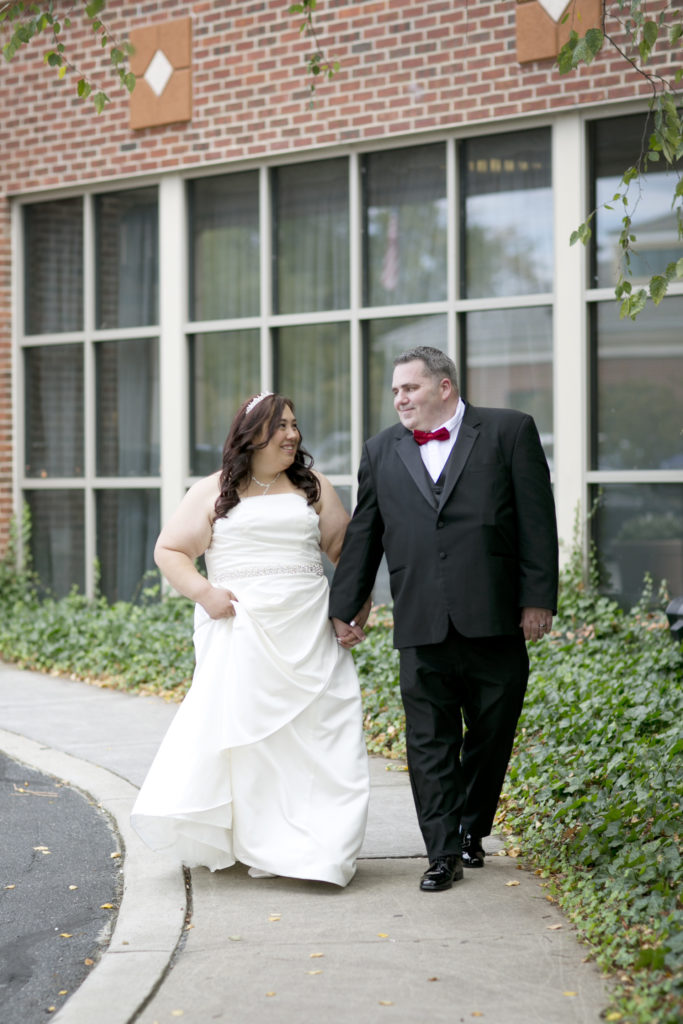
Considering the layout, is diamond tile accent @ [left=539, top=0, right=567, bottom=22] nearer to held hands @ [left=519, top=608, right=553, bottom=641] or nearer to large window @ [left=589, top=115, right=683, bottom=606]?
large window @ [left=589, top=115, right=683, bottom=606]

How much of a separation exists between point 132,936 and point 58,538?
790 cm

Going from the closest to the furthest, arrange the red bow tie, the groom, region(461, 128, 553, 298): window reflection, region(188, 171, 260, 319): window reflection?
the groom < the red bow tie < region(461, 128, 553, 298): window reflection < region(188, 171, 260, 319): window reflection

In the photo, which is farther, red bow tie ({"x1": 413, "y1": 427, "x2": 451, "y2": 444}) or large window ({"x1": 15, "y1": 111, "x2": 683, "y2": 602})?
large window ({"x1": 15, "y1": 111, "x2": 683, "y2": 602})

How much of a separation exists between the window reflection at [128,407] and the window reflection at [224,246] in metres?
0.69

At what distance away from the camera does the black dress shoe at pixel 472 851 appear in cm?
489

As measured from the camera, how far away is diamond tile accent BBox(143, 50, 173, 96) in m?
10.7

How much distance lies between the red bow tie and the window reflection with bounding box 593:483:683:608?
4.53 meters

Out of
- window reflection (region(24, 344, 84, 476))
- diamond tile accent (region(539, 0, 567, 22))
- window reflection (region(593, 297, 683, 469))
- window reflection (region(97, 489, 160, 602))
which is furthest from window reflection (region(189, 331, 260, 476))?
diamond tile accent (region(539, 0, 567, 22))

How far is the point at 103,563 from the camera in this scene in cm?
1158

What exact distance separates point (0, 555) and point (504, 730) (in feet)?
25.8

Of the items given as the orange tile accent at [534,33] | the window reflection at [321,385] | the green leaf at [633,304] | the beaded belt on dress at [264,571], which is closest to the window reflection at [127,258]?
the window reflection at [321,385]

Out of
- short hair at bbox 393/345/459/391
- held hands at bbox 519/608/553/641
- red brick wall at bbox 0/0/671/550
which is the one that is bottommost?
held hands at bbox 519/608/553/641

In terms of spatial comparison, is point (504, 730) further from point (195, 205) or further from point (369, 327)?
point (195, 205)

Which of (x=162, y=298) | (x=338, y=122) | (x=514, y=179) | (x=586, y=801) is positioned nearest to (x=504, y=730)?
(x=586, y=801)
